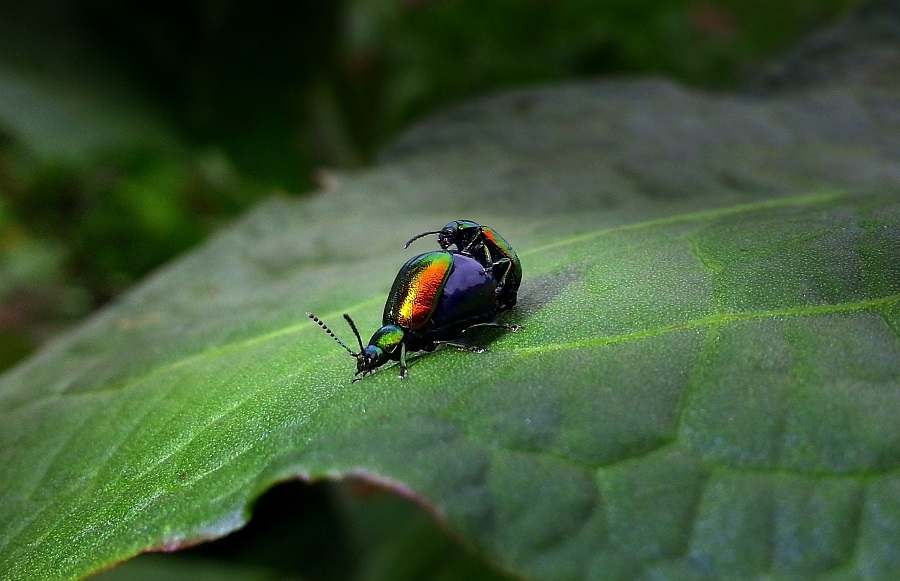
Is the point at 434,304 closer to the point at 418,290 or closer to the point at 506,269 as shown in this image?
the point at 418,290

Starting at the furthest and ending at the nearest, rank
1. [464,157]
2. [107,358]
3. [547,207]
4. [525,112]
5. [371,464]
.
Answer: [525,112], [464,157], [547,207], [107,358], [371,464]

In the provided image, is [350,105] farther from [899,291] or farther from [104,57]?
[899,291]

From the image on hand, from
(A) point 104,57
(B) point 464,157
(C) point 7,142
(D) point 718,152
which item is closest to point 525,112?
(B) point 464,157

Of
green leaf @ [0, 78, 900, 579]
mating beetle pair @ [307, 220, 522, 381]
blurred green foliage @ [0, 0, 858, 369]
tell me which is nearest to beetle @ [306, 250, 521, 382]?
mating beetle pair @ [307, 220, 522, 381]

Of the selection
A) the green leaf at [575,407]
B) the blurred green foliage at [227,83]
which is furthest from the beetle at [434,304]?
the blurred green foliage at [227,83]

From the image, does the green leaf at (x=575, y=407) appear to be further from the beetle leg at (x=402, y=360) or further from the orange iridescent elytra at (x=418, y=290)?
the orange iridescent elytra at (x=418, y=290)

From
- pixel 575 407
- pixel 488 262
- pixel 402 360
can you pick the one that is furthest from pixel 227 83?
pixel 575 407

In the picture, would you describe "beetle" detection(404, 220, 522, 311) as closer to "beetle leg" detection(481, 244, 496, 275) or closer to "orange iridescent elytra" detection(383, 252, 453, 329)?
"beetle leg" detection(481, 244, 496, 275)
